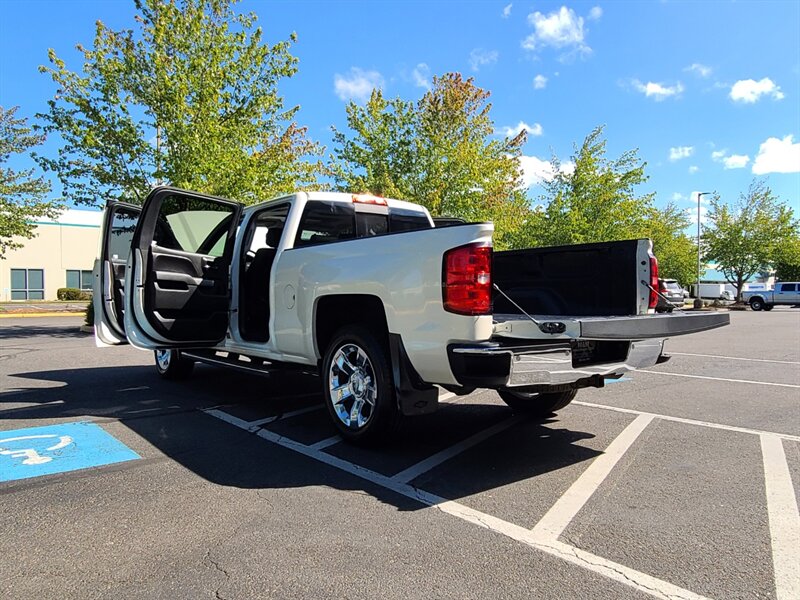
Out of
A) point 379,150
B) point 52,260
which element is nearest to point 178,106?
point 379,150

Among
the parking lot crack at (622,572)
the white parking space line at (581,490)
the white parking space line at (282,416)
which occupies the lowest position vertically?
the parking lot crack at (622,572)

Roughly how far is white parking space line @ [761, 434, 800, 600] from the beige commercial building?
144 feet

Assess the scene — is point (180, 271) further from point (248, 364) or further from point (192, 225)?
point (248, 364)

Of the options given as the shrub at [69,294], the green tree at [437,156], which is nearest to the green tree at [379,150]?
the green tree at [437,156]

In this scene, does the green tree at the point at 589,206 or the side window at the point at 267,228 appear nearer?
the side window at the point at 267,228

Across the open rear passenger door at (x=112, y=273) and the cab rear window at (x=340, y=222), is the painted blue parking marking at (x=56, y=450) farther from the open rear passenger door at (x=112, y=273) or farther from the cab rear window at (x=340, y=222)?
the cab rear window at (x=340, y=222)

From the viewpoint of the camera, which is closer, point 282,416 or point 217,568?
point 217,568

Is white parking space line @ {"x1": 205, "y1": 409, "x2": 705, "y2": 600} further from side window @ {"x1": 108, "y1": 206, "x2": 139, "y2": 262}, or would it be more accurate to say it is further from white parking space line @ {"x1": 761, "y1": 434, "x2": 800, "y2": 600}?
side window @ {"x1": 108, "y1": 206, "x2": 139, "y2": 262}

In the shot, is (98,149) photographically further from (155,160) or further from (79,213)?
(79,213)

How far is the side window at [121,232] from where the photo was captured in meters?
6.31

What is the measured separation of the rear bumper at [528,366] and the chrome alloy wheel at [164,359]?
537 cm

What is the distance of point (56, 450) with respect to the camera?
4.44 m

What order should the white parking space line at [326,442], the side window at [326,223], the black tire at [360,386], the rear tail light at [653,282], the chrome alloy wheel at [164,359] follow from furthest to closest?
the chrome alloy wheel at [164,359] → the side window at [326,223] → the rear tail light at [653,282] → the white parking space line at [326,442] → the black tire at [360,386]

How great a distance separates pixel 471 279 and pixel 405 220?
296cm
